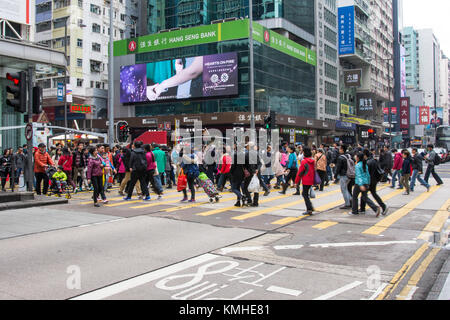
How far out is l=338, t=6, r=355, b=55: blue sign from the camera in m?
65.7

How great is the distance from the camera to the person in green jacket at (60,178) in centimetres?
1421

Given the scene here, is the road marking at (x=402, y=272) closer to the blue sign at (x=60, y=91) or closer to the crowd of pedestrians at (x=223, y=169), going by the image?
the crowd of pedestrians at (x=223, y=169)

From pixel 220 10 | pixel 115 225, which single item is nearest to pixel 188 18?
pixel 220 10

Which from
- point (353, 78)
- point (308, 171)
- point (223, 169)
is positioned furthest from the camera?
point (353, 78)

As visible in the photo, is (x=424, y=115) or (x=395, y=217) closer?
(x=395, y=217)

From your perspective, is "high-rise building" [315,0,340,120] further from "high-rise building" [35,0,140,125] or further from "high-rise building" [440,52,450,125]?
"high-rise building" [440,52,450,125]

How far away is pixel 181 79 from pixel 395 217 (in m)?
41.7

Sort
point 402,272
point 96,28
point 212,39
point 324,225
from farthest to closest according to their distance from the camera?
1. point 96,28
2. point 212,39
3. point 324,225
4. point 402,272

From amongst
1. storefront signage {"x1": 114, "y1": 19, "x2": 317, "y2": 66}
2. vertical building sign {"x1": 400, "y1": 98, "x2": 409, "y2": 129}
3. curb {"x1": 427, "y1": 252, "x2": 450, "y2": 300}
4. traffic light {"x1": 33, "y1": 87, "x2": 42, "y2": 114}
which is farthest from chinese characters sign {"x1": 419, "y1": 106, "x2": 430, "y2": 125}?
curb {"x1": 427, "y1": 252, "x2": 450, "y2": 300}

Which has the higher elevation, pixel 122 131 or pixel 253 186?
pixel 122 131

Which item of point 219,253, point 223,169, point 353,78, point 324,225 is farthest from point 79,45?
point 219,253

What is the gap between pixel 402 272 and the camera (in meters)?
5.88

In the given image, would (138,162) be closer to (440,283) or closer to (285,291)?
(285,291)
